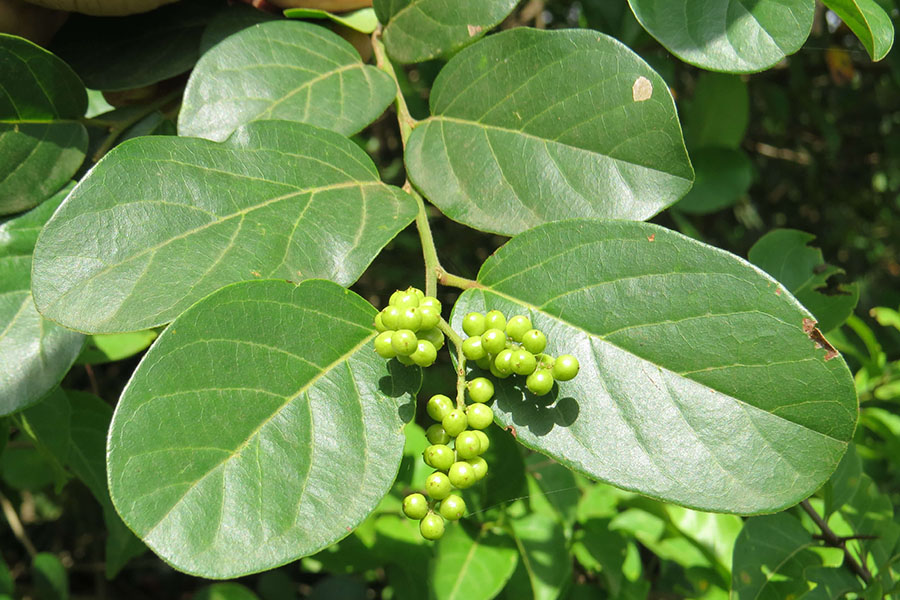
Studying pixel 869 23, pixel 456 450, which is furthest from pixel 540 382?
pixel 869 23

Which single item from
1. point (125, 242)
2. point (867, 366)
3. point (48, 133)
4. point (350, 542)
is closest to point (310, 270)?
point (125, 242)

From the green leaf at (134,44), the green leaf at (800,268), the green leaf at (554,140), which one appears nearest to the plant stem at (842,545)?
the green leaf at (800,268)

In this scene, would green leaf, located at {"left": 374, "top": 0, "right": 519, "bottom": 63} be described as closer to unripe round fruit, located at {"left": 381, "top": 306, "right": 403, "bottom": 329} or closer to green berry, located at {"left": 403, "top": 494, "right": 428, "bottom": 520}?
unripe round fruit, located at {"left": 381, "top": 306, "right": 403, "bottom": 329}

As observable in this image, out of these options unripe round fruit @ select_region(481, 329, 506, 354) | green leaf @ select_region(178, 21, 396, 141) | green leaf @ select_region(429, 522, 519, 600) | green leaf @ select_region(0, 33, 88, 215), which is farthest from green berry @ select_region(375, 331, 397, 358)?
green leaf @ select_region(429, 522, 519, 600)

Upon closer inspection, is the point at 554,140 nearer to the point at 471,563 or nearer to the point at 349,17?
the point at 349,17

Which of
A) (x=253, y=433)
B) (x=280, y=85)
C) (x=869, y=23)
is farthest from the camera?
(x=280, y=85)

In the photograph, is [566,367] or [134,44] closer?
[566,367]
